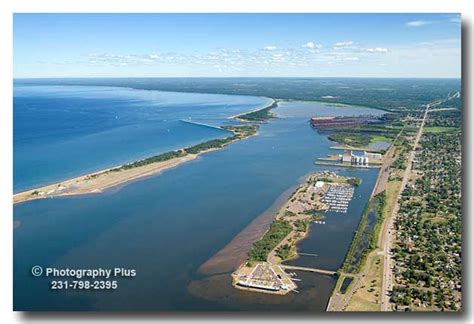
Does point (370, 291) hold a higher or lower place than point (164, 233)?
lower

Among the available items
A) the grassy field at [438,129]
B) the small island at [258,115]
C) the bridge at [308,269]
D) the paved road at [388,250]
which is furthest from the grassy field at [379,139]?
the bridge at [308,269]

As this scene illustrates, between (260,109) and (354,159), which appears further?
(260,109)

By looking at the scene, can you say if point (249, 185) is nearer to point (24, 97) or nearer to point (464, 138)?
point (464, 138)

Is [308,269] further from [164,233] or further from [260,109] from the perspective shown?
[260,109]

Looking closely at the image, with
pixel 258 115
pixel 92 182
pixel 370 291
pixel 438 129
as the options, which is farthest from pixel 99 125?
pixel 370 291

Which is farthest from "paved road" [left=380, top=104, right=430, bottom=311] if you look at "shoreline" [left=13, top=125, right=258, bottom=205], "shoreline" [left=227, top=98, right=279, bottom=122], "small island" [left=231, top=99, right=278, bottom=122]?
"shoreline" [left=227, top=98, right=279, bottom=122]

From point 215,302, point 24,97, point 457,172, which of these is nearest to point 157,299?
point 215,302
